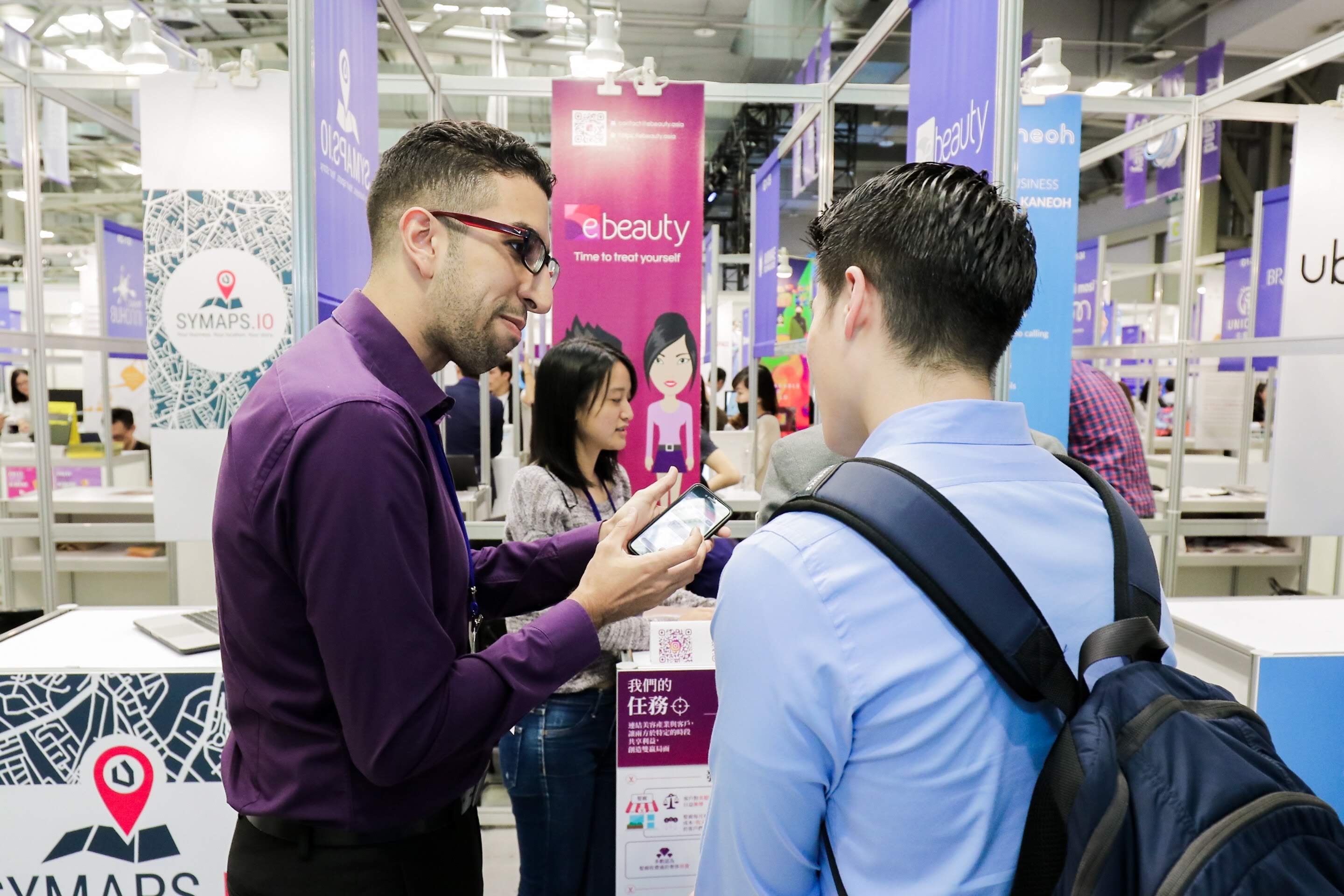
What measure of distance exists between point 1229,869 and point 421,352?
1155mm

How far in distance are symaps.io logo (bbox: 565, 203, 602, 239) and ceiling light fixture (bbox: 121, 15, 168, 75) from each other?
1.83 metres

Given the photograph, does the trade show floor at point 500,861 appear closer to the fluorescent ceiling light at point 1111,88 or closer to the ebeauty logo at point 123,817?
the ebeauty logo at point 123,817

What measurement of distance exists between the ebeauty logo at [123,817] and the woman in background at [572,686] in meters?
0.81

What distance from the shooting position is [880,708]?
77cm

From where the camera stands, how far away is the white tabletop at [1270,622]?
2.04 meters

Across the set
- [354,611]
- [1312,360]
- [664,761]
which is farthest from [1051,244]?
[354,611]

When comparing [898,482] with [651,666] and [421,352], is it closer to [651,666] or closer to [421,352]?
[421,352]

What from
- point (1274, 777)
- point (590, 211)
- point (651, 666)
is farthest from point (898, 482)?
point (590, 211)

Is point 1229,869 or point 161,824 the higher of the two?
point 1229,869

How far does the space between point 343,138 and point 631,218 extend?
5.85 feet

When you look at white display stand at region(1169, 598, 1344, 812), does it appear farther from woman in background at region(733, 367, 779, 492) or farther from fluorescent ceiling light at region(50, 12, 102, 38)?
fluorescent ceiling light at region(50, 12, 102, 38)

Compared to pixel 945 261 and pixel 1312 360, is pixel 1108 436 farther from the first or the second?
pixel 945 261

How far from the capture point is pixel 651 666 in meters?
2.10

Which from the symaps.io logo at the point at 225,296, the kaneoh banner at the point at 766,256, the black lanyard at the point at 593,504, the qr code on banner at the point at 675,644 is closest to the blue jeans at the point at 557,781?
the qr code on banner at the point at 675,644
